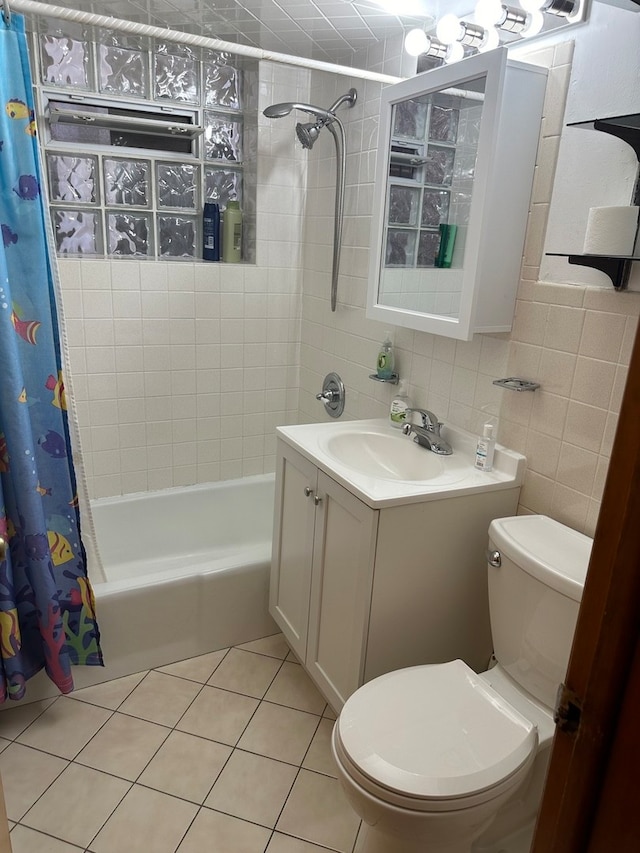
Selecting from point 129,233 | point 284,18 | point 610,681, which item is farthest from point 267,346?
point 610,681

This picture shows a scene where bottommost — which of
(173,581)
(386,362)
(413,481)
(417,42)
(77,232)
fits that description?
(173,581)

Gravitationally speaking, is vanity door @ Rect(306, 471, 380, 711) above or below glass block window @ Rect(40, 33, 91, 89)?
below

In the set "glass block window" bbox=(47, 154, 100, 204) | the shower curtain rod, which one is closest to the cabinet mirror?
the shower curtain rod

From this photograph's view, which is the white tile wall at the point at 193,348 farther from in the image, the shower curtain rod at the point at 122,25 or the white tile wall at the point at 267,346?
the shower curtain rod at the point at 122,25

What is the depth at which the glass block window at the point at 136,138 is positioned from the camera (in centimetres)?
230

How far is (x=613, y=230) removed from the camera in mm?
1300

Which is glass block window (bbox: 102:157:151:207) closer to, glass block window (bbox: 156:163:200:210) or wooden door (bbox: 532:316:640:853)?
glass block window (bbox: 156:163:200:210)

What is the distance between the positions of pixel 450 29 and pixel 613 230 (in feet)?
2.53

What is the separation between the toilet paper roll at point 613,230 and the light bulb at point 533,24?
22.1 inches

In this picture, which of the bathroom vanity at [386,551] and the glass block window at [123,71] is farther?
the glass block window at [123,71]

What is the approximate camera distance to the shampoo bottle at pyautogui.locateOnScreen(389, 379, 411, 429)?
2.06 meters

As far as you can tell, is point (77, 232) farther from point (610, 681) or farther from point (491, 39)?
point (610, 681)

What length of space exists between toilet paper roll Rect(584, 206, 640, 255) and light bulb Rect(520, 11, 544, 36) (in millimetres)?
560

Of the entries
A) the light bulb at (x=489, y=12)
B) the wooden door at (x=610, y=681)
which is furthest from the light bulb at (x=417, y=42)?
the wooden door at (x=610, y=681)
